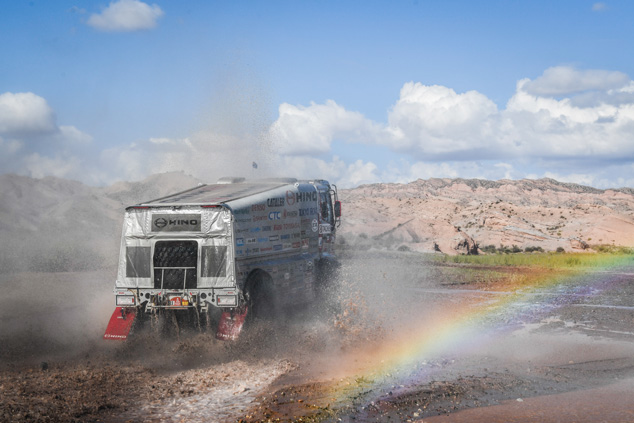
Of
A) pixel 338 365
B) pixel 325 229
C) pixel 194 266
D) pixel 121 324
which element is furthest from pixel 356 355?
pixel 325 229

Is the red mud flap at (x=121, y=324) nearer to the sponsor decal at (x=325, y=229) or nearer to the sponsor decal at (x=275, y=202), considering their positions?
the sponsor decal at (x=275, y=202)

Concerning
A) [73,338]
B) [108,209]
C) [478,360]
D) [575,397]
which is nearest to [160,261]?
[73,338]

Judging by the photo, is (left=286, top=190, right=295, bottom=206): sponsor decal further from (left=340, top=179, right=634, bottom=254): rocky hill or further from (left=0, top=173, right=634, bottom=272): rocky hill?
(left=340, top=179, right=634, bottom=254): rocky hill

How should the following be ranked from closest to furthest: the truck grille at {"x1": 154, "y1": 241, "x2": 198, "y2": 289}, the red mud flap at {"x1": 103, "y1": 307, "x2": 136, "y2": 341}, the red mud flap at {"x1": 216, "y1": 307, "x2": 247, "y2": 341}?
the red mud flap at {"x1": 216, "y1": 307, "x2": 247, "y2": 341} < the truck grille at {"x1": 154, "y1": 241, "x2": 198, "y2": 289} < the red mud flap at {"x1": 103, "y1": 307, "x2": 136, "y2": 341}

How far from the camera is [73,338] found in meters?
12.8

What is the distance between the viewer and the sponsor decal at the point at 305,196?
1486 cm

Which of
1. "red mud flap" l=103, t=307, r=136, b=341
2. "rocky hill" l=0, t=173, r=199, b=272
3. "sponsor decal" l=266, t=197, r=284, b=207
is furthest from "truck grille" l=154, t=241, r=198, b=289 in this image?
"rocky hill" l=0, t=173, r=199, b=272

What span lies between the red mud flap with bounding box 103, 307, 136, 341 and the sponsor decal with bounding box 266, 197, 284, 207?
3.56m

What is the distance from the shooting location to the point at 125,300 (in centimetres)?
1188

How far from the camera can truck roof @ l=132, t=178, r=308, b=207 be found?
39.9 feet

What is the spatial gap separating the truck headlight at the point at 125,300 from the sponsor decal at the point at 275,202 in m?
3.43

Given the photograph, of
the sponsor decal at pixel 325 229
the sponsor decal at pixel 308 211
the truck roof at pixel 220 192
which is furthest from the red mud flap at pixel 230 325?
the sponsor decal at pixel 325 229

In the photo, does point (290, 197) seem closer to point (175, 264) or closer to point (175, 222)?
point (175, 222)

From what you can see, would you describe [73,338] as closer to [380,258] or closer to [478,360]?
[478,360]
